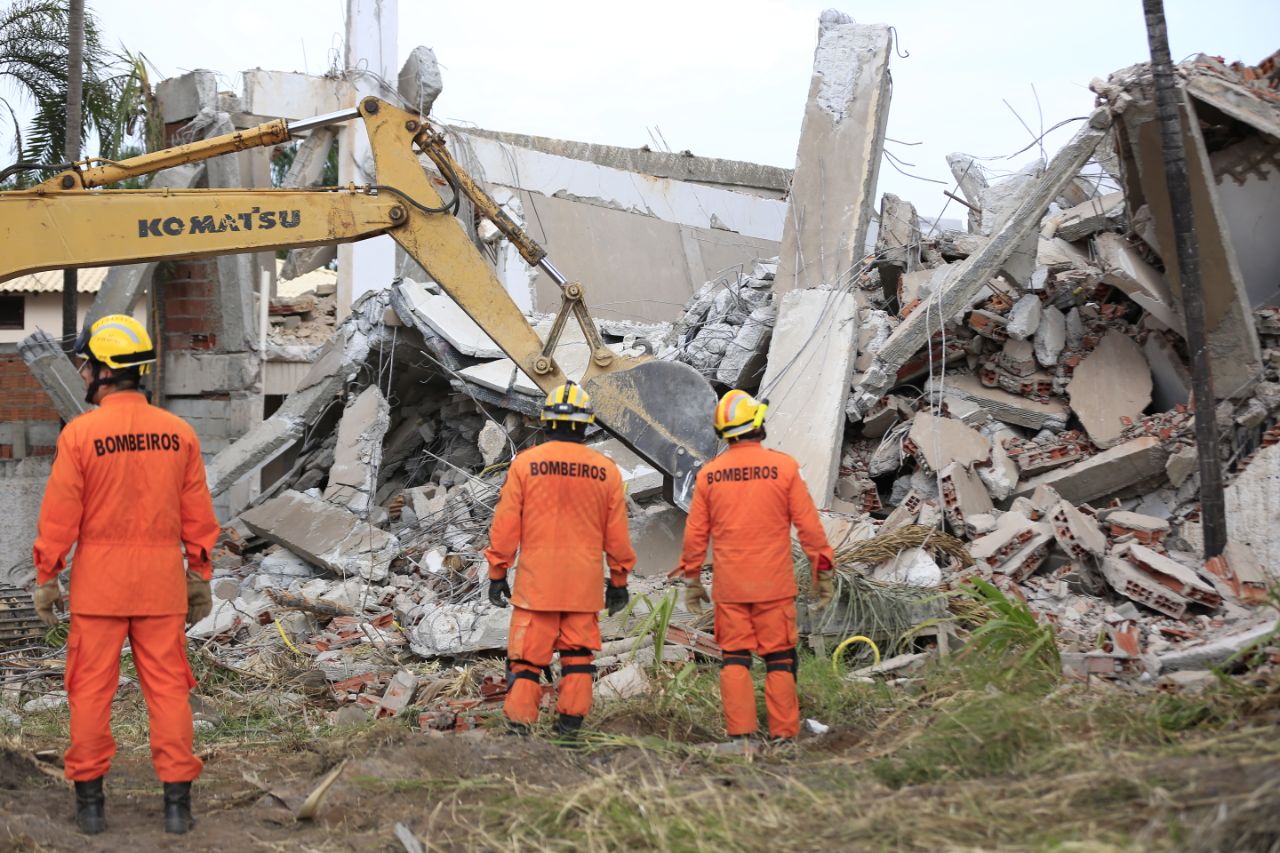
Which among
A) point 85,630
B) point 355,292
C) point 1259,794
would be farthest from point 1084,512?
point 355,292

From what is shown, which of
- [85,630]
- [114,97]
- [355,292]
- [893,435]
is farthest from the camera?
[355,292]

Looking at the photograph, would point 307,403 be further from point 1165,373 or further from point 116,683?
point 1165,373

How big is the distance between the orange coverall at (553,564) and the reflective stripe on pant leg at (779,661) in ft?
2.38

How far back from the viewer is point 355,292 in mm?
14320

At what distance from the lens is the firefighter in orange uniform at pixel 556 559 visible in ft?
17.3

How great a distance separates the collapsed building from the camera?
6824mm

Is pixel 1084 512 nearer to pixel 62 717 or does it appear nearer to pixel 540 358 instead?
pixel 540 358

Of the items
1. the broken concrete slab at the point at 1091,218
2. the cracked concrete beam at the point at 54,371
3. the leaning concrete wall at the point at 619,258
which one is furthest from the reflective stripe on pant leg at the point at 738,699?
the leaning concrete wall at the point at 619,258

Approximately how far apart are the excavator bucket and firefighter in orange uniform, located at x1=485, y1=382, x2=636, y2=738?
72.8 inches

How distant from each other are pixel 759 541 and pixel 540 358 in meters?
2.34

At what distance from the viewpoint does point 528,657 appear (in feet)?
17.3

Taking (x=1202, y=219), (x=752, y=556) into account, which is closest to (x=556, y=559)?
(x=752, y=556)

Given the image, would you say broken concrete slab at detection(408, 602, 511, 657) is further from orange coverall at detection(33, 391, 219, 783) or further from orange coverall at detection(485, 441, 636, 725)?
orange coverall at detection(33, 391, 219, 783)

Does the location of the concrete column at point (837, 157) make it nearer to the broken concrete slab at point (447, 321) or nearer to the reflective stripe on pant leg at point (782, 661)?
the broken concrete slab at point (447, 321)
